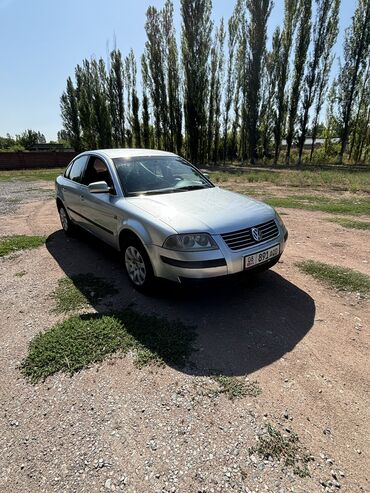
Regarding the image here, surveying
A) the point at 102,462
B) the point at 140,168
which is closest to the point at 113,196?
the point at 140,168

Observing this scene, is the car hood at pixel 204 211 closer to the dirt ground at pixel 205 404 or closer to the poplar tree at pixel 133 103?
the dirt ground at pixel 205 404

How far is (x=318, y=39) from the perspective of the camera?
23.6 meters

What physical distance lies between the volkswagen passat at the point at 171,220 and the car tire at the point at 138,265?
0.01 metres

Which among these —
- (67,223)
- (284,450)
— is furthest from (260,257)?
(67,223)

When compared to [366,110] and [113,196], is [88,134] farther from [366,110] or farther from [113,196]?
[113,196]

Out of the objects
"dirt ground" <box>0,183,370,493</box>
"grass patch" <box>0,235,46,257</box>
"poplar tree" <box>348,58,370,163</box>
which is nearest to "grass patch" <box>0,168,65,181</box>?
"grass patch" <box>0,235,46,257</box>

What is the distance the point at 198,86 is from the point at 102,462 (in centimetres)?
2730

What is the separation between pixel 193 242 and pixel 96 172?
250 centimetres

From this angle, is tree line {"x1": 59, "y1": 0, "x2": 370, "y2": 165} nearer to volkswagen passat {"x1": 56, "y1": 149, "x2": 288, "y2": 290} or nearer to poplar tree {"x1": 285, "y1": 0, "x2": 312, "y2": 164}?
poplar tree {"x1": 285, "y1": 0, "x2": 312, "y2": 164}

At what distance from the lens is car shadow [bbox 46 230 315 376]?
8.75ft

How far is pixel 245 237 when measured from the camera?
3.17m

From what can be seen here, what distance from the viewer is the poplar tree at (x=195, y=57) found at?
77.9 ft

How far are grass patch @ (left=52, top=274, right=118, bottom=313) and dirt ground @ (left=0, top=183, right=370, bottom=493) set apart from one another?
17 centimetres

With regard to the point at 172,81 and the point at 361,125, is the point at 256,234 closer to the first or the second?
the point at 172,81
